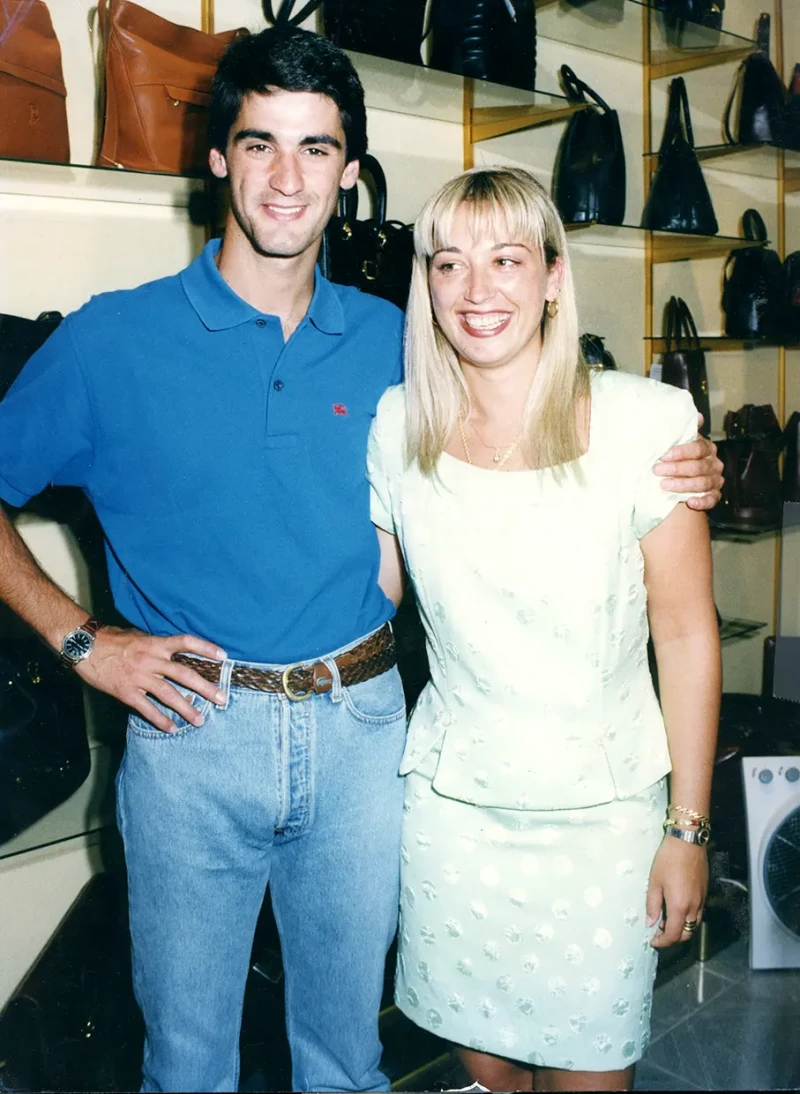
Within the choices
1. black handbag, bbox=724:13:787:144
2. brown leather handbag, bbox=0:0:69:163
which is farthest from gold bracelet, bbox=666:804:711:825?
black handbag, bbox=724:13:787:144

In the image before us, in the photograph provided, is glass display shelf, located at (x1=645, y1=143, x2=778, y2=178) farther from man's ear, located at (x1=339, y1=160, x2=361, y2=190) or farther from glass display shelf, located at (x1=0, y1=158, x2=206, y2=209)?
man's ear, located at (x1=339, y1=160, x2=361, y2=190)

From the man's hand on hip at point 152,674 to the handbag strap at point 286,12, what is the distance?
1.39 meters

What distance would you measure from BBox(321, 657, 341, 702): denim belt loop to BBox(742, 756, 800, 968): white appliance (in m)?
1.58

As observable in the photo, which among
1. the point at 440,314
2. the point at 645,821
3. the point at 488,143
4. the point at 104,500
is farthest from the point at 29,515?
the point at 488,143

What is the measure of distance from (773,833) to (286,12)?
2.52 meters

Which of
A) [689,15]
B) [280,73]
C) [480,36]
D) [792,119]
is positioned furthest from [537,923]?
[792,119]

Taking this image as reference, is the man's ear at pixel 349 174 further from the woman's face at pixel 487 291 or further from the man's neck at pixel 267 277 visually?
the woman's face at pixel 487 291

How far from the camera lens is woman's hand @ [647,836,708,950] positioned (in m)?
1.73

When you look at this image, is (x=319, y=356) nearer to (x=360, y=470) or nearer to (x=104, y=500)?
(x=360, y=470)

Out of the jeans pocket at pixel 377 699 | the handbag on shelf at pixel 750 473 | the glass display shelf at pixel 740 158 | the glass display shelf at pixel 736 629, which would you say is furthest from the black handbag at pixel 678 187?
the jeans pocket at pixel 377 699

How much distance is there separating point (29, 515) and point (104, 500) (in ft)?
2.25

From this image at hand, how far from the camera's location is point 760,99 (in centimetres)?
373

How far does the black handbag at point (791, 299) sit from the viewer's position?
3900 millimetres

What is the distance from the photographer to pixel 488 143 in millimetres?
3270
